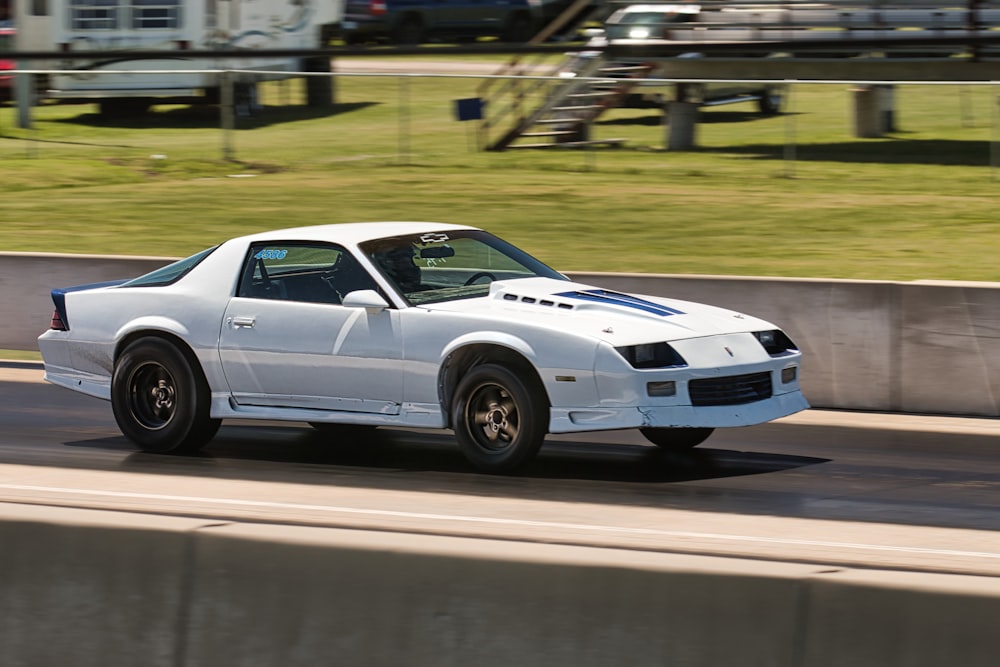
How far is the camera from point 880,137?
23.3 meters

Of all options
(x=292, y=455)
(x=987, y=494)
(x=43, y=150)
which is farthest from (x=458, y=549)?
(x=43, y=150)

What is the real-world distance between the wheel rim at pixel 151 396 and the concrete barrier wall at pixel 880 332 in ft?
11.4

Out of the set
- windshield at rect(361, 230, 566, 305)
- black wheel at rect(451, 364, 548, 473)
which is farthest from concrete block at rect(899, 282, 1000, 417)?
black wheel at rect(451, 364, 548, 473)

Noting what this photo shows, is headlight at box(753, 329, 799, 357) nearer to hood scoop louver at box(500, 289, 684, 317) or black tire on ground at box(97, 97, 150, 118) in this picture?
hood scoop louver at box(500, 289, 684, 317)

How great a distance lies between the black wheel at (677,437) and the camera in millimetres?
9763

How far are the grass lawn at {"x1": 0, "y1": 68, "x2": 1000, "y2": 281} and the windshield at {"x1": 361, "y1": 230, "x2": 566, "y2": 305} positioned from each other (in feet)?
25.5

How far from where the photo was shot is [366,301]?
30.0 ft

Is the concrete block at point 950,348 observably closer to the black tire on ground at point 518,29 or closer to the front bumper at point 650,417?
the front bumper at point 650,417

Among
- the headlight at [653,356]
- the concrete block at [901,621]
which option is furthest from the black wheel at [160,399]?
the concrete block at [901,621]

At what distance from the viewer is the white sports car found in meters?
8.59

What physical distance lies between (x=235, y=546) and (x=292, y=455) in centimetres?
517

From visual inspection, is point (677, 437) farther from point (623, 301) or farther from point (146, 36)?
point (146, 36)

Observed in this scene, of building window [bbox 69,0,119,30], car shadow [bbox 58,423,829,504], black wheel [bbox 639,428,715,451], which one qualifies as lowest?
car shadow [bbox 58,423,829,504]

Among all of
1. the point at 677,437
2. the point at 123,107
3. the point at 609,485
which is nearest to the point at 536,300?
the point at 609,485
